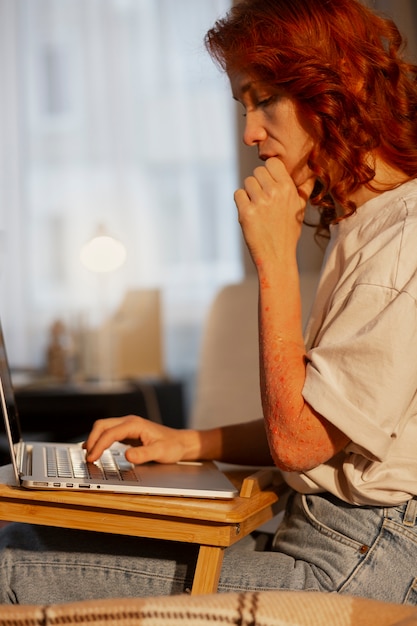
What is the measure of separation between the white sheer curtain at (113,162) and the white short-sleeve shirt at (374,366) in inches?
101

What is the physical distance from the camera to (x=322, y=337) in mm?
989

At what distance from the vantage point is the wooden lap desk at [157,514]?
912 mm

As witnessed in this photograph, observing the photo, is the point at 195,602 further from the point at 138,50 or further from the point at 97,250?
the point at 138,50

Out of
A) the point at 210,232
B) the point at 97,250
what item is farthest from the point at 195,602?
the point at 210,232

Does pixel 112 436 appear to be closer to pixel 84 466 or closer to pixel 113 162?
pixel 84 466

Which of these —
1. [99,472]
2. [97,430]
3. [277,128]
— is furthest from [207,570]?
[277,128]

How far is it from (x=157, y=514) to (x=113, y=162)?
2852 millimetres

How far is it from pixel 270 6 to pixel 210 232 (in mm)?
2488

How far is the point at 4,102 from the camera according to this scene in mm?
3686

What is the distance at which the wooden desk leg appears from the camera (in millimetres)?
915

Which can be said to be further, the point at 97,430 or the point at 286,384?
the point at 97,430

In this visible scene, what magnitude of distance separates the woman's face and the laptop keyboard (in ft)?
1.41

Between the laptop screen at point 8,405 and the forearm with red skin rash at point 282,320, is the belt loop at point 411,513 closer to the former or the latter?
the forearm with red skin rash at point 282,320

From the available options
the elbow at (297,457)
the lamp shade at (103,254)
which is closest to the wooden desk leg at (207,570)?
the elbow at (297,457)
